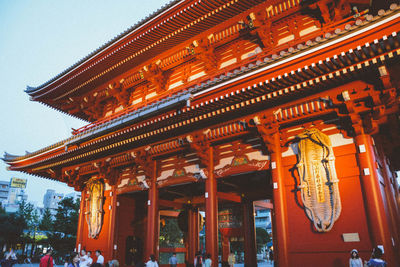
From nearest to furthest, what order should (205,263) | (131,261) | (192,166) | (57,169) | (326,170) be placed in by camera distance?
(326,170), (205,263), (192,166), (131,261), (57,169)

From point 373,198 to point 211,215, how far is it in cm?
504

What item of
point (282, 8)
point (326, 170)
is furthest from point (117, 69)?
point (326, 170)

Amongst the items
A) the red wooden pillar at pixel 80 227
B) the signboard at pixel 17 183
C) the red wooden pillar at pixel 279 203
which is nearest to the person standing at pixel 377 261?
the red wooden pillar at pixel 279 203

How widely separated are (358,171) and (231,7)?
741 cm

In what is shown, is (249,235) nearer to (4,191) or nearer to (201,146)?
(201,146)

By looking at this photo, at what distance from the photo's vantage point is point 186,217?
16109mm

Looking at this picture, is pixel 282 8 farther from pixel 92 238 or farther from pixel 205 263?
pixel 92 238

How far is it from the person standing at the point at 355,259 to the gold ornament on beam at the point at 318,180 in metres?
0.95

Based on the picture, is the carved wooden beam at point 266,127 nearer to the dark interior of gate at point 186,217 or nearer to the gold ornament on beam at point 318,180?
the gold ornament on beam at point 318,180

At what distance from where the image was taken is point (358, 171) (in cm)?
785

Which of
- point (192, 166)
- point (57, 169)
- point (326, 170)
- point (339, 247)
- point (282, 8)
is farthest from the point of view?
point (57, 169)

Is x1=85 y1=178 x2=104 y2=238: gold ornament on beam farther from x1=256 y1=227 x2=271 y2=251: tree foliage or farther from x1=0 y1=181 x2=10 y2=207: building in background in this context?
x1=0 y1=181 x2=10 y2=207: building in background

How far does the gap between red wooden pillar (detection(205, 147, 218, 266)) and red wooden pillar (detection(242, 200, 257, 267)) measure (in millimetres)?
4981

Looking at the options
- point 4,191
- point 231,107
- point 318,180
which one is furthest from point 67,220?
point 4,191
